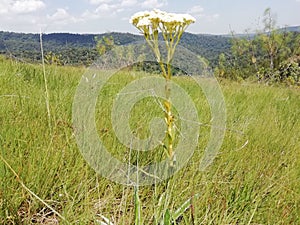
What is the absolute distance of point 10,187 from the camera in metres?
1.09

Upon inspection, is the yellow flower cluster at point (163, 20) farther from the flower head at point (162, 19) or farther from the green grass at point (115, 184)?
the green grass at point (115, 184)

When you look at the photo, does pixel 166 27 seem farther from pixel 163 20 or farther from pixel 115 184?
pixel 115 184

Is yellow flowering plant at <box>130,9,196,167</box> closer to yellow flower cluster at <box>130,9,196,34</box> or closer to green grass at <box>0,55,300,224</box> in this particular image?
yellow flower cluster at <box>130,9,196,34</box>

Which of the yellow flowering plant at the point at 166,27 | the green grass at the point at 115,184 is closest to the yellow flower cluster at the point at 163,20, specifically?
the yellow flowering plant at the point at 166,27

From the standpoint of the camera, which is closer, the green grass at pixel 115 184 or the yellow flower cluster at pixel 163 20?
the yellow flower cluster at pixel 163 20

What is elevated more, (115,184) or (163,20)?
(163,20)

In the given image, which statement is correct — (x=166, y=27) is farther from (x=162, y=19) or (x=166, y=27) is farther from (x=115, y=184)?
(x=115, y=184)

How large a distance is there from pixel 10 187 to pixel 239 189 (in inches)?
33.9

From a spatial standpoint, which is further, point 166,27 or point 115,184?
point 115,184

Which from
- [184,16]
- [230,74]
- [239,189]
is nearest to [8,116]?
[239,189]

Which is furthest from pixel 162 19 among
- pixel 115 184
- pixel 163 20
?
pixel 115 184

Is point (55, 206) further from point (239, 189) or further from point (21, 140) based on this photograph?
point (239, 189)

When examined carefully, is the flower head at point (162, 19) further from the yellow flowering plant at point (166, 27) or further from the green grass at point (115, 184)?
the green grass at point (115, 184)

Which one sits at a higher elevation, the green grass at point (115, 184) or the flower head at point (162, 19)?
the flower head at point (162, 19)
